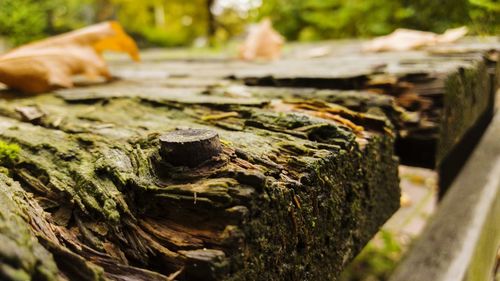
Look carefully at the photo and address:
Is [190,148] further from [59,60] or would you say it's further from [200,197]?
[59,60]

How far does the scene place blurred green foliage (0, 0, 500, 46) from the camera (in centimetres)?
336

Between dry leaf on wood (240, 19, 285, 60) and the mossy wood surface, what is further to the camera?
dry leaf on wood (240, 19, 285, 60)

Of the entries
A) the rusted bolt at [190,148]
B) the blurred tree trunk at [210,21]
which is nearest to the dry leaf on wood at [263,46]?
the rusted bolt at [190,148]

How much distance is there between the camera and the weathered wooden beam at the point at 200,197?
Result: 67cm

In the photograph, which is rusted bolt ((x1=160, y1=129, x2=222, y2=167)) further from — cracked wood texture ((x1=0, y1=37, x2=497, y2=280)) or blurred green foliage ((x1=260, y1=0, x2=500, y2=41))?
blurred green foliage ((x1=260, y1=0, x2=500, y2=41))

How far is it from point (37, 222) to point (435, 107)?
1227 millimetres

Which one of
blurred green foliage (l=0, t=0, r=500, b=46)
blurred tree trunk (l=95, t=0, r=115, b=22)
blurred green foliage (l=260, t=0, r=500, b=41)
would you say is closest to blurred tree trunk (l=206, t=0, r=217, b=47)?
blurred green foliage (l=0, t=0, r=500, b=46)

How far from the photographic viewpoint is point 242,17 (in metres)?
7.88

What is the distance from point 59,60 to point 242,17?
20.7ft

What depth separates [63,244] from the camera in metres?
0.71

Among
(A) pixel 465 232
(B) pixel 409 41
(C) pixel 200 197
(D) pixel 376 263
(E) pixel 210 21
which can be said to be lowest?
(D) pixel 376 263

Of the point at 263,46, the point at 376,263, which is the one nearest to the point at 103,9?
the point at 263,46

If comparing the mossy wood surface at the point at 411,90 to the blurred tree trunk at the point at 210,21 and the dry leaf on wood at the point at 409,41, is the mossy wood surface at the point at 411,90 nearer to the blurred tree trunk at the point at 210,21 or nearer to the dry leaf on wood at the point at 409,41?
the dry leaf on wood at the point at 409,41

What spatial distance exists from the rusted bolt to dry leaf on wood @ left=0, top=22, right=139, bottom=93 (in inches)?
48.9
